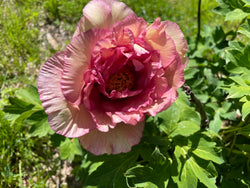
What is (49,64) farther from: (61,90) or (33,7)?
(33,7)

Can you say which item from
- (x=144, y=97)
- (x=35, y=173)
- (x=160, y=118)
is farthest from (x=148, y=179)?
(x=35, y=173)

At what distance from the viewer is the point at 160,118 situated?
126 centimetres

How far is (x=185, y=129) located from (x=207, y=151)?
0.16 metres

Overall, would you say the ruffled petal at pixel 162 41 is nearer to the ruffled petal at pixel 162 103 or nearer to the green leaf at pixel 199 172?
the ruffled petal at pixel 162 103

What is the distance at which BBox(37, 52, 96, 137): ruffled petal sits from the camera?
899mm

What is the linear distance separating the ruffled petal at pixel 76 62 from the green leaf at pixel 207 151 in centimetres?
68

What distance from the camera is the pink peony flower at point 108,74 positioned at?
90cm

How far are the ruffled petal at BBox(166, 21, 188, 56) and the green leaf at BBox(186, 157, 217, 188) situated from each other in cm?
57

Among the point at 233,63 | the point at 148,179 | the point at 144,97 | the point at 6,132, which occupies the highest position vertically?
the point at 144,97

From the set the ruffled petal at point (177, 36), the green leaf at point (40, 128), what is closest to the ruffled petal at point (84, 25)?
the ruffled petal at point (177, 36)

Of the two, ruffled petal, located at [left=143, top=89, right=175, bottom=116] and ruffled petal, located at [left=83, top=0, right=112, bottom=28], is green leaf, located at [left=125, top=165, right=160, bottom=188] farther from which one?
ruffled petal, located at [left=83, top=0, right=112, bottom=28]

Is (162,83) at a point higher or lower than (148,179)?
higher

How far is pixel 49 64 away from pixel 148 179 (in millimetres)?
704

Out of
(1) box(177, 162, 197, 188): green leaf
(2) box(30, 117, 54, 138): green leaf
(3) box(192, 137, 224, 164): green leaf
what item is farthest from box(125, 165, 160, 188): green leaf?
(2) box(30, 117, 54, 138): green leaf
